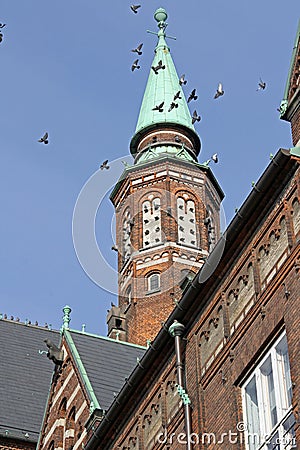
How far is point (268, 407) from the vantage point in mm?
18703

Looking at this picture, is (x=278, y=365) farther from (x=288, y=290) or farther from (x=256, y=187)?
(x=256, y=187)

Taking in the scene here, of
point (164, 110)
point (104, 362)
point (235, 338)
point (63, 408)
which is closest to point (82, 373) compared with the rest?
point (104, 362)

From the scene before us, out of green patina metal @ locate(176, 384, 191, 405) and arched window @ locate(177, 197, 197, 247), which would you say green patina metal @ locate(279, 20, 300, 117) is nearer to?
green patina metal @ locate(176, 384, 191, 405)

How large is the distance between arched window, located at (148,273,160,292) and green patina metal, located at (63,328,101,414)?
20.1 metres

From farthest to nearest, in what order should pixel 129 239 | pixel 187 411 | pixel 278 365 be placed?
pixel 129 239 → pixel 187 411 → pixel 278 365

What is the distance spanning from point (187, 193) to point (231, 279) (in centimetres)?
3437

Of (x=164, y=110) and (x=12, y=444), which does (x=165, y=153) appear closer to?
(x=164, y=110)

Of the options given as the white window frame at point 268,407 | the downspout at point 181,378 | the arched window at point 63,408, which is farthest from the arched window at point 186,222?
the white window frame at point 268,407

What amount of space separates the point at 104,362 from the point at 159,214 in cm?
2388

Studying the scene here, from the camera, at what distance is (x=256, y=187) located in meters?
20.0

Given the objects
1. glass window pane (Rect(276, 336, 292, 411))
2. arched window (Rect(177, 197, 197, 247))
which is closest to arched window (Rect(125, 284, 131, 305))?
arched window (Rect(177, 197, 197, 247))

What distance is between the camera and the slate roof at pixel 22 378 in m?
37.3

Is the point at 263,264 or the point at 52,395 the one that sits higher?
the point at 52,395

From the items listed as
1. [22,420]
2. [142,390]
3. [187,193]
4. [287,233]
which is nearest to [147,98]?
[187,193]
